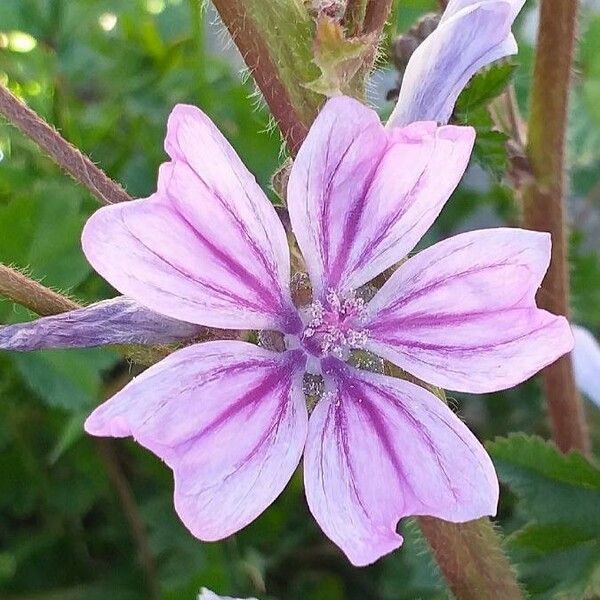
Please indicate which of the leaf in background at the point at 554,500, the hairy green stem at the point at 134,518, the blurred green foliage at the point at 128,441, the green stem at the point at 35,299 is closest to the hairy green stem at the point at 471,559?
the leaf in background at the point at 554,500

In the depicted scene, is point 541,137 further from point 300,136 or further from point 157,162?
point 157,162

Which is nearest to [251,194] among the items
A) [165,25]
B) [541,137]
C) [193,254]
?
[193,254]

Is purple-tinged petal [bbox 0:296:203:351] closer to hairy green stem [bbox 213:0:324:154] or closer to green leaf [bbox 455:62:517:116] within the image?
hairy green stem [bbox 213:0:324:154]

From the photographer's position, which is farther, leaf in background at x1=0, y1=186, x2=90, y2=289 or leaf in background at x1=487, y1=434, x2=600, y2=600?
leaf in background at x1=0, y1=186, x2=90, y2=289

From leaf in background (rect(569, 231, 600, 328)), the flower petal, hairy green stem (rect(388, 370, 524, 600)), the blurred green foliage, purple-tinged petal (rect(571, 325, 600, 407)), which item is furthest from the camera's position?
leaf in background (rect(569, 231, 600, 328))

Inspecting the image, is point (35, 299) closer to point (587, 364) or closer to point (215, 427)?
point (215, 427)

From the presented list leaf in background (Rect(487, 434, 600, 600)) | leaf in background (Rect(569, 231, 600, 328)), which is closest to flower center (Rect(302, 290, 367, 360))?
leaf in background (Rect(487, 434, 600, 600))
